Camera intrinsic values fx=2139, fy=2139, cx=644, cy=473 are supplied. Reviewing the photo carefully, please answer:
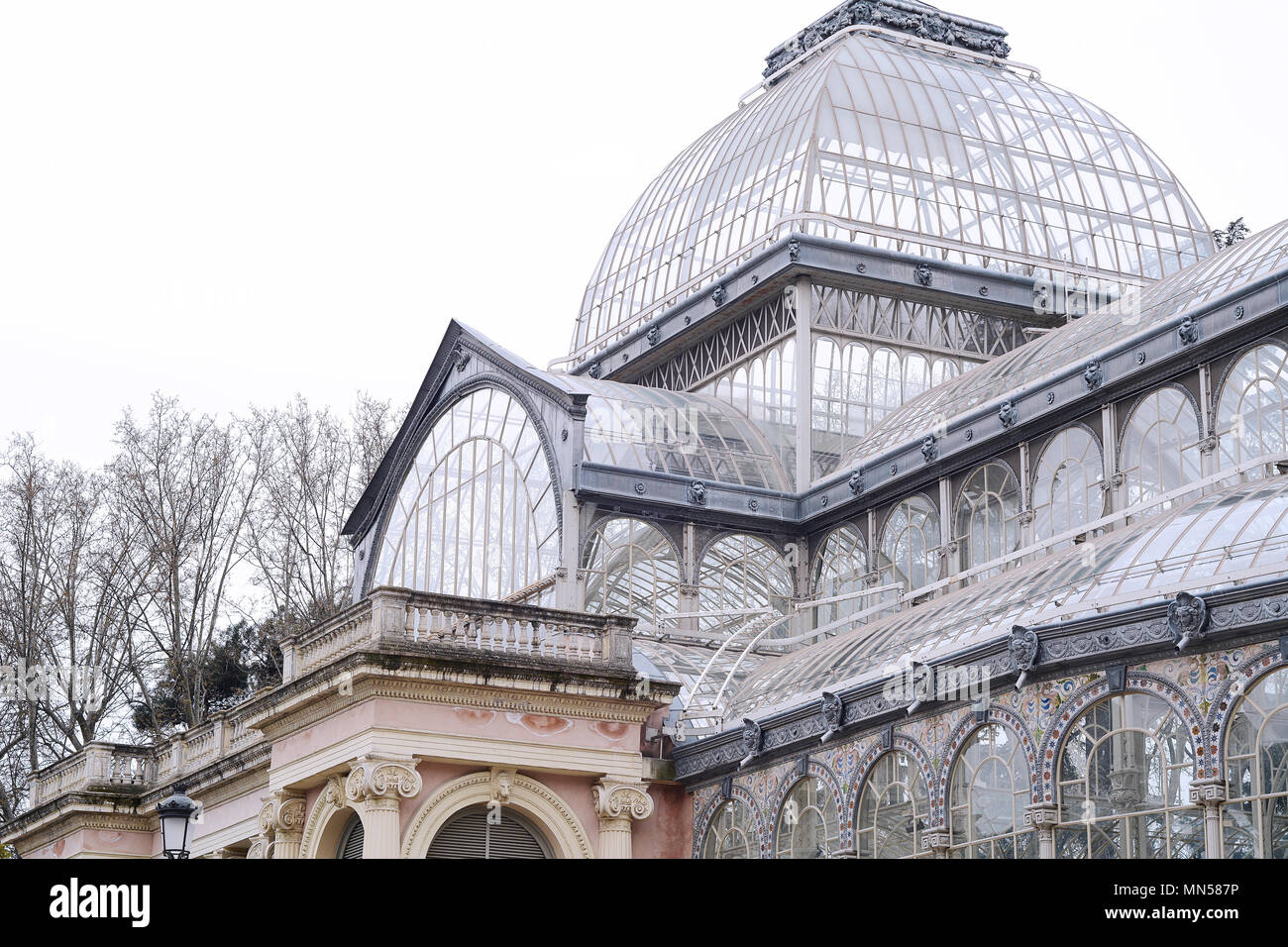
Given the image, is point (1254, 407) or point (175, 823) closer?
point (175, 823)

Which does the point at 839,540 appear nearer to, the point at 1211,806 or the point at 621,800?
the point at 621,800

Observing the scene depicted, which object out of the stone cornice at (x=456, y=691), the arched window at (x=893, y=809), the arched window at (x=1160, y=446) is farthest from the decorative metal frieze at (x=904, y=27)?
the arched window at (x=893, y=809)

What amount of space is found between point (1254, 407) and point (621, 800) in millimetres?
9979

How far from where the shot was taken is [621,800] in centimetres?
2903

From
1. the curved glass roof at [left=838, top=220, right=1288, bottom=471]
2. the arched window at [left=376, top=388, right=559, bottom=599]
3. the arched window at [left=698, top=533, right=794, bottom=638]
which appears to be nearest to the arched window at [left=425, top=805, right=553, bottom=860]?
the arched window at [left=376, top=388, right=559, bottom=599]

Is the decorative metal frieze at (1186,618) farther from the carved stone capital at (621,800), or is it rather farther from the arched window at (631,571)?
the arched window at (631,571)

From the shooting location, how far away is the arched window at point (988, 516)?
32625 millimetres

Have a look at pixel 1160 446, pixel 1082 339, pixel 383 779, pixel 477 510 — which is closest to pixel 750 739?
pixel 383 779

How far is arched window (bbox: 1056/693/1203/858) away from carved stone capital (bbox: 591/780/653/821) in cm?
775

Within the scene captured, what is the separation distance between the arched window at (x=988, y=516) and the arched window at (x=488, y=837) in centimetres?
831

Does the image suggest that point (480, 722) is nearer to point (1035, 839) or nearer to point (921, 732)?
point (921, 732)

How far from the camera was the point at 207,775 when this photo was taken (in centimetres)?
3447

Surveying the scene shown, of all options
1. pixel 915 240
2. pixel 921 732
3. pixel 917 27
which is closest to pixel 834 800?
pixel 921 732

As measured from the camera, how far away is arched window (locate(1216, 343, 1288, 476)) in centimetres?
2808
